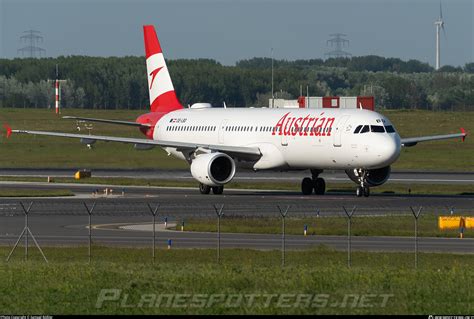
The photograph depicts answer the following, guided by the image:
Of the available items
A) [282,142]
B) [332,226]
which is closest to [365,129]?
[282,142]

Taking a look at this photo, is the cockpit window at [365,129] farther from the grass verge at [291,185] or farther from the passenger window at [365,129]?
the grass verge at [291,185]

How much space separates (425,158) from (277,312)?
7909 centimetres

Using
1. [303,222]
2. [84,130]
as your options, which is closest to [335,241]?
[303,222]

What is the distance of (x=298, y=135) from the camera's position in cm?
6488

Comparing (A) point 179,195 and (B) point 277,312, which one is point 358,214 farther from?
(B) point 277,312

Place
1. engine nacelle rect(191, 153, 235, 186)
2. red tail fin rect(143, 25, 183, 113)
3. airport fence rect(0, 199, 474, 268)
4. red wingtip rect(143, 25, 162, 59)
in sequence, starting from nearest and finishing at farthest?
airport fence rect(0, 199, 474, 268)
engine nacelle rect(191, 153, 235, 186)
red tail fin rect(143, 25, 183, 113)
red wingtip rect(143, 25, 162, 59)

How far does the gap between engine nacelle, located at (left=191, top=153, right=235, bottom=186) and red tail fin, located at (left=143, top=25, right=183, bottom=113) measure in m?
13.2

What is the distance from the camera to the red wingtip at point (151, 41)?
264ft

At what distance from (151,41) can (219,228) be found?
41552 millimetres

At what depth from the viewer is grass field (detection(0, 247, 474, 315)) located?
26719 mm

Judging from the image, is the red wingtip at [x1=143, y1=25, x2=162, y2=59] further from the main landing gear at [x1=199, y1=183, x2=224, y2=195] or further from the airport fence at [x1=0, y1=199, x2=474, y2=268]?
the airport fence at [x1=0, y1=199, x2=474, y2=268]

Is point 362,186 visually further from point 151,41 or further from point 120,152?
point 120,152

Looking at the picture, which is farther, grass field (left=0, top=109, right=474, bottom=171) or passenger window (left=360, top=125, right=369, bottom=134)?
grass field (left=0, top=109, right=474, bottom=171)

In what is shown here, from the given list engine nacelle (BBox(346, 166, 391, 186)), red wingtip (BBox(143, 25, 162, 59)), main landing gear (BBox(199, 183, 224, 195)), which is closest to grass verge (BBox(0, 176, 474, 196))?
engine nacelle (BBox(346, 166, 391, 186))
